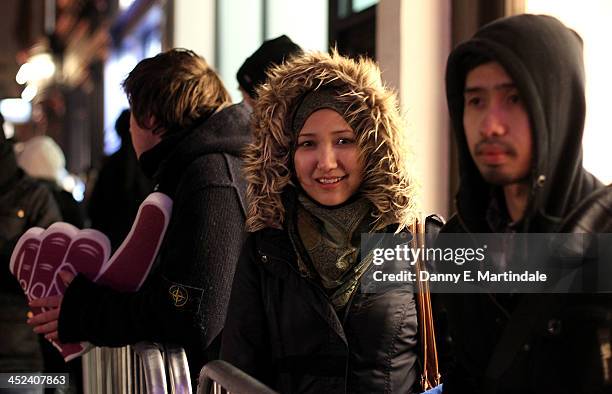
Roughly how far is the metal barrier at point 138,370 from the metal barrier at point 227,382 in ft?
1.63

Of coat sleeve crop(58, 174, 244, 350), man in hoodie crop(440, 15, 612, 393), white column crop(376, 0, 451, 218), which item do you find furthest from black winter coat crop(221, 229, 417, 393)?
white column crop(376, 0, 451, 218)

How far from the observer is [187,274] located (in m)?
2.49

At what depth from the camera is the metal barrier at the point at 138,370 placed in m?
2.36

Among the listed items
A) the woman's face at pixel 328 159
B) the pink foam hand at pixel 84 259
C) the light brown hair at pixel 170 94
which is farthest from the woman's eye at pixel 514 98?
the pink foam hand at pixel 84 259

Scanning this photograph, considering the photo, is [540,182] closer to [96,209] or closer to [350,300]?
[350,300]

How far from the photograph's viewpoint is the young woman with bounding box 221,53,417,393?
6.61 feet

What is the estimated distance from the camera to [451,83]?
1.42 m

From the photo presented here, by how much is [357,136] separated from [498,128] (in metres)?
0.81

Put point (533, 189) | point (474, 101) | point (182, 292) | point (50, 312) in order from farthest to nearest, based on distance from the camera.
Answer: point (50, 312) < point (182, 292) < point (474, 101) < point (533, 189)

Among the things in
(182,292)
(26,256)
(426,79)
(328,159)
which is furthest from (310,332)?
(426,79)

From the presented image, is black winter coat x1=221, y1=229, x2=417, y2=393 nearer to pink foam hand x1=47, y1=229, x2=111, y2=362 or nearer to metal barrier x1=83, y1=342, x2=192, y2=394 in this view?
metal barrier x1=83, y1=342, x2=192, y2=394

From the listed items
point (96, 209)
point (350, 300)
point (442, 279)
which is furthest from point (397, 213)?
point (96, 209)

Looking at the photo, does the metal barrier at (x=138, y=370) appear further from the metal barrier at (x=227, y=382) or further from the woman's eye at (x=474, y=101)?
the woman's eye at (x=474, y=101)

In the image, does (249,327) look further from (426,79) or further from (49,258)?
(426,79)
